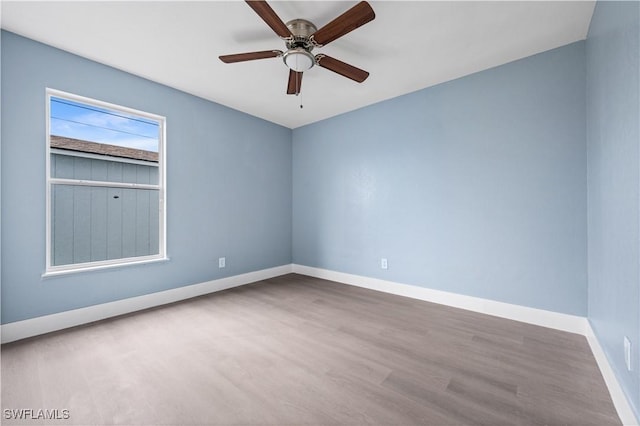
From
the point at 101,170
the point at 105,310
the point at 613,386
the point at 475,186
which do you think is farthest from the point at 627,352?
the point at 101,170

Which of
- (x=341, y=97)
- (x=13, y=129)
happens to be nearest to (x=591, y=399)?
(x=341, y=97)

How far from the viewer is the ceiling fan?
167 cm

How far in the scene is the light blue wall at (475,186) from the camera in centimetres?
236

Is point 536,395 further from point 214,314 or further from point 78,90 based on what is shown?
point 78,90

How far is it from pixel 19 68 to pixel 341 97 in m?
3.18

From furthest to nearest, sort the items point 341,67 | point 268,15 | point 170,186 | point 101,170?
1. point 170,186
2. point 101,170
3. point 341,67
4. point 268,15

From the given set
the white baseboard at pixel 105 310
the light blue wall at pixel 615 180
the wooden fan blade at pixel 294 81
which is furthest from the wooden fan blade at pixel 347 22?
the white baseboard at pixel 105 310

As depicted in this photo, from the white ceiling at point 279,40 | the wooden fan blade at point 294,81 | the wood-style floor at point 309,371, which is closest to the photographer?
the wood-style floor at point 309,371

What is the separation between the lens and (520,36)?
2.25 meters

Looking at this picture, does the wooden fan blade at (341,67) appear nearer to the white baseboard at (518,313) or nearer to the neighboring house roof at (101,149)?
the neighboring house roof at (101,149)

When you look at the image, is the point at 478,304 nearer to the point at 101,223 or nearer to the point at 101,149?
the point at 101,223

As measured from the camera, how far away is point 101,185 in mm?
2760

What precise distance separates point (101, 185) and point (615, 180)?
4279 mm

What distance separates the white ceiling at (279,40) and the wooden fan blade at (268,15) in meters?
0.21
